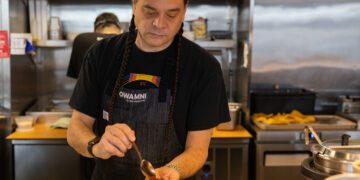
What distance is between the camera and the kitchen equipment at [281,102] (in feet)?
11.0

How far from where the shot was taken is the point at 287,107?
3.37m

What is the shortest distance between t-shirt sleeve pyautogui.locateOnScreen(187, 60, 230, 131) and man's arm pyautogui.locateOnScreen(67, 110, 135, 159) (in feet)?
1.15

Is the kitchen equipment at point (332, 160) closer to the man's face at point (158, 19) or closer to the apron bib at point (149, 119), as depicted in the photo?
the apron bib at point (149, 119)

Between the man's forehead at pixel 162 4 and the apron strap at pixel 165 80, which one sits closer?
the man's forehead at pixel 162 4

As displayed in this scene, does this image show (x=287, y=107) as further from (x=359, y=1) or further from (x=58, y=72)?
(x=58, y=72)

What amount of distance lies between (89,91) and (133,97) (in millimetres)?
163

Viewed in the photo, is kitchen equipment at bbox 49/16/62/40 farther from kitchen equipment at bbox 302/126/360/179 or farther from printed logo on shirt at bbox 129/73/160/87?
kitchen equipment at bbox 302/126/360/179

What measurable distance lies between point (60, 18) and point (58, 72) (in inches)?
17.9

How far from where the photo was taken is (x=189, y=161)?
1.50 m

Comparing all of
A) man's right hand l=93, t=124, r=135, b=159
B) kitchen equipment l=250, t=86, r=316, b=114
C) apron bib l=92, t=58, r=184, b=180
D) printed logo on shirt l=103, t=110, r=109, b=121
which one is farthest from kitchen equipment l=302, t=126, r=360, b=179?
kitchen equipment l=250, t=86, r=316, b=114

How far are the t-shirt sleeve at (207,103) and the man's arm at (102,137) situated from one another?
1.15 feet

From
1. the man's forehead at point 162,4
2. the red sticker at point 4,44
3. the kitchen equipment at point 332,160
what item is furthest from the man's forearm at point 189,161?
the red sticker at point 4,44

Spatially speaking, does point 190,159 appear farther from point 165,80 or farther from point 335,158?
point 335,158

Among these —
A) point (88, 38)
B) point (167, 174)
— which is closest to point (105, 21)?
point (88, 38)
